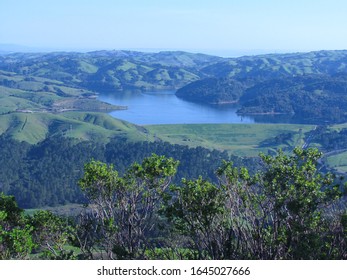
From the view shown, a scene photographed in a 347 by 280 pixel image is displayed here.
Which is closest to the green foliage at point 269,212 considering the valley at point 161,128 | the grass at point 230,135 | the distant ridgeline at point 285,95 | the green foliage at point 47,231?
the green foliage at point 47,231

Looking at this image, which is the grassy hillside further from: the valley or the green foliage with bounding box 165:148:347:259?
the green foliage with bounding box 165:148:347:259

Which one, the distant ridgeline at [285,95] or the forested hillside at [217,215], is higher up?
the forested hillside at [217,215]

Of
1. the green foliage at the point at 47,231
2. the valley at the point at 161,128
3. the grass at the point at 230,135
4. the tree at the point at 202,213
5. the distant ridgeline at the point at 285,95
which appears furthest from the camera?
the distant ridgeline at the point at 285,95

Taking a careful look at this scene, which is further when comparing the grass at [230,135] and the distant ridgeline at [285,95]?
the distant ridgeline at [285,95]

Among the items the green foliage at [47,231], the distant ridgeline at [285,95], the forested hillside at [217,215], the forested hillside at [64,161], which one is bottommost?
the forested hillside at [64,161]

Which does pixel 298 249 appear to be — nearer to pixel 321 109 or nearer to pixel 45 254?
pixel 45 254

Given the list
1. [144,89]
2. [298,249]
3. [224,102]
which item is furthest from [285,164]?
[144,89]

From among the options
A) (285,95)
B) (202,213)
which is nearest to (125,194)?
(202,213)

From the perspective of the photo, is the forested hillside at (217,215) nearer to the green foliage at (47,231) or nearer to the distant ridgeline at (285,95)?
the green foliage at (47,231)
